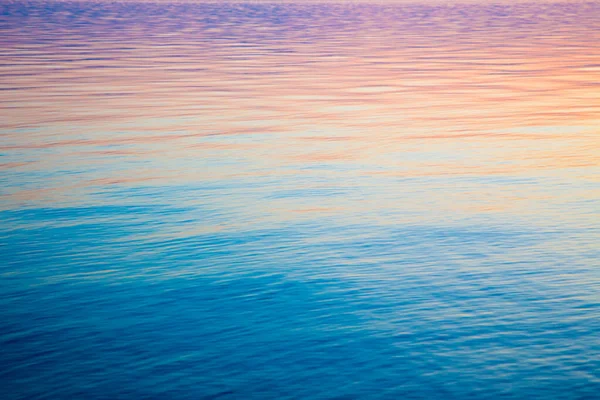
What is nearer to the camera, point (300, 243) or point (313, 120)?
point (300, 243)

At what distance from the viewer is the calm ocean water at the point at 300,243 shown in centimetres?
600

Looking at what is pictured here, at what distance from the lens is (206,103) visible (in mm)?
17156

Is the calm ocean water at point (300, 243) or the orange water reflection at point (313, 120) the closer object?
the calm ocean water at point (300, 243)

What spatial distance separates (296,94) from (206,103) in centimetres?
186

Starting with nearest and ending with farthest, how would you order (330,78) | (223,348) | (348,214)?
(223,348) → (348,214) → (330,78)

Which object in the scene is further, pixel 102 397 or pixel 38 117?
pixel 38 117


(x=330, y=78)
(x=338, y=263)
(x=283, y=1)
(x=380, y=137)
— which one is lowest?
(x=283, y=1)

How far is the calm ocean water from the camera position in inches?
236

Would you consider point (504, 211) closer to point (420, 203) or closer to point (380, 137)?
point (420, 203)

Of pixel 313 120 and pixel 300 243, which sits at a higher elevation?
pixel 300 243

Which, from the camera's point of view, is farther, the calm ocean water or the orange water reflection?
the orange water reflection

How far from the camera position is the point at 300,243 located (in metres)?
8.43

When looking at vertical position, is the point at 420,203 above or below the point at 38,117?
above

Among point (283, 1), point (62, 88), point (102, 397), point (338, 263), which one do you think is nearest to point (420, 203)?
point (338, 263)
